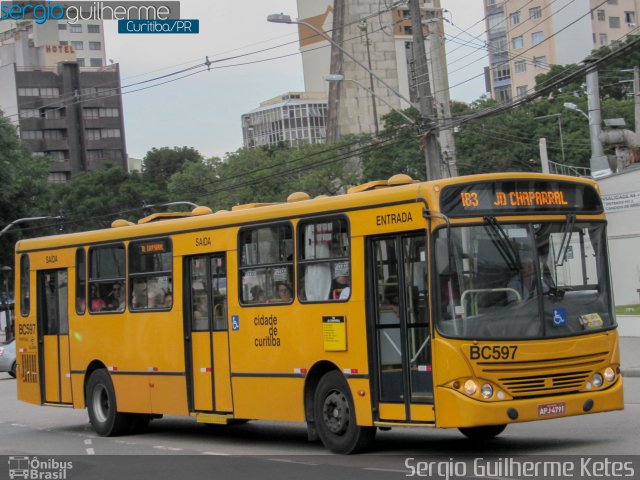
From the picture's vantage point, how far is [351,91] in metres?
114

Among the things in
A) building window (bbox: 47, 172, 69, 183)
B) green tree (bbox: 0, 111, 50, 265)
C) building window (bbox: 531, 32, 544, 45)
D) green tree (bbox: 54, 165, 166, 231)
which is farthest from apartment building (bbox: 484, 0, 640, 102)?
green tree (bbox: 0, 111, 50, 265)

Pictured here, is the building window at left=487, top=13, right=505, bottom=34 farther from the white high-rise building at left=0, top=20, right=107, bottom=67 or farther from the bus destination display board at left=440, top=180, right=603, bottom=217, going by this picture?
the bus destination display board at left=440, top=180, right=603, bottom=217

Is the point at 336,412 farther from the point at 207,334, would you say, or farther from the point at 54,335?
the point at 54,335

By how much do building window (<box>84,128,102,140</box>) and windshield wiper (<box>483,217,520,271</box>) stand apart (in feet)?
350

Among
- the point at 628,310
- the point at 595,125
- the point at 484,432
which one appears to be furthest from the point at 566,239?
the point at 595,125

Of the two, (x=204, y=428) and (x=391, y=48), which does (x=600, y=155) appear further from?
(x=391, y=48)

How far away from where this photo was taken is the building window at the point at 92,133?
379 ft

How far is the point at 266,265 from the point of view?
14352mm

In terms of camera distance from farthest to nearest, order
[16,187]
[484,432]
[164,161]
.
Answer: [164,161], [16,187], [484,432]

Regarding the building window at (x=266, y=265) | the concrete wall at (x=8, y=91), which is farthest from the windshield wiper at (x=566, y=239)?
the concrete wall at (x=8, y=91)

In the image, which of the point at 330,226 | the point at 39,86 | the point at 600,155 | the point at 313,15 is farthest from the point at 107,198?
the point at 313,15

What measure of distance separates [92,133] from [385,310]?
349 ft

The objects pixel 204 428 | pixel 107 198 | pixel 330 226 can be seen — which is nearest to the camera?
pixel 330 226

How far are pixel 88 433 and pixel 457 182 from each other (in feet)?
30.2
